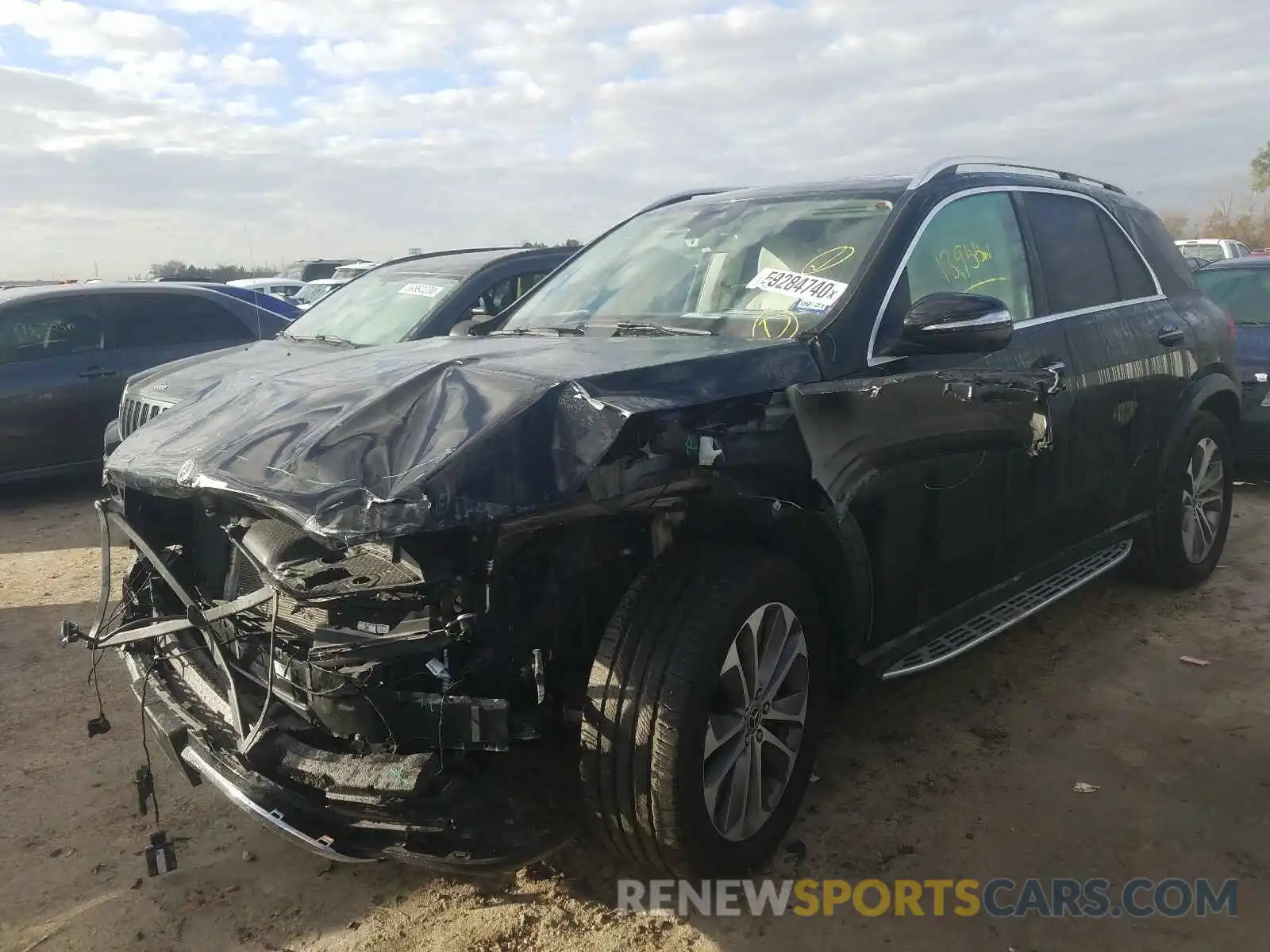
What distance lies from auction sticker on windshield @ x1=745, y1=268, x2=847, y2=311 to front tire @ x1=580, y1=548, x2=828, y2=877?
0.89 meters

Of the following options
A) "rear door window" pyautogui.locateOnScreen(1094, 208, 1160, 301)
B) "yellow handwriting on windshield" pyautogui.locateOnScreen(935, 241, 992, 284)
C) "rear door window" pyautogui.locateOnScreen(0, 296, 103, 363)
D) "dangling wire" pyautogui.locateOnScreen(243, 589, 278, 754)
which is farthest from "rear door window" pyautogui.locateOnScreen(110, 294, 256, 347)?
"rear door window" pyautogui.locateOnScreen(1094, 208, 1160, 301)

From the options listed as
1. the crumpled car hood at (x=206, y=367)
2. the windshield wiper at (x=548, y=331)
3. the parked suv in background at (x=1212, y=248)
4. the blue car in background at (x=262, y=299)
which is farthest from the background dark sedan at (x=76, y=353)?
the parked suv in background at (x=1212, y=248)

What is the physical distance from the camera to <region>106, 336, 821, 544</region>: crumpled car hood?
2.11m

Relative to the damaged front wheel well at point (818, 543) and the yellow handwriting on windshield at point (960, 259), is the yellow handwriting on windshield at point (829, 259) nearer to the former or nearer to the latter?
the yellow handwriting on windshield at point (960, 259)

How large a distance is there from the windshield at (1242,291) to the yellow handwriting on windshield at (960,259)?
493 centimetres

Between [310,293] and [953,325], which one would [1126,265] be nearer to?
[953,325]

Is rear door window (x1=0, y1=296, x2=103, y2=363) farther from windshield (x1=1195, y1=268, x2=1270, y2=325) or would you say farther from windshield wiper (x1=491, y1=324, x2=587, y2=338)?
windshield (x1=1195, y1=268, x2=1270, y2=325)

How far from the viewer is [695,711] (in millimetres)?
2363

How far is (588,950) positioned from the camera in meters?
2.45

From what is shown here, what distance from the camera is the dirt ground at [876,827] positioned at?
8.30 ft

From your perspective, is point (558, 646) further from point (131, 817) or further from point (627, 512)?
point (131, 817)

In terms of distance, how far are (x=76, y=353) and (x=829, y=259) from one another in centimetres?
681

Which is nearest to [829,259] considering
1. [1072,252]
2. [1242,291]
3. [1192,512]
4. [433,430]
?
[1072,252]

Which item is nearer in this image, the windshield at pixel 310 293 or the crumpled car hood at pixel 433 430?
the crumpled car hood at pixel 433 430
